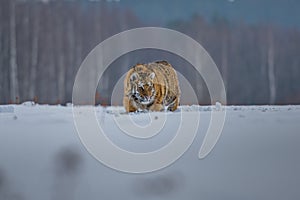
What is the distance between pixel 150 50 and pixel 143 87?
13543mm

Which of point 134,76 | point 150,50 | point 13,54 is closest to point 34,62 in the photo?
point 13,54

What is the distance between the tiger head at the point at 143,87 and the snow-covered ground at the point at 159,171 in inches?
97.2

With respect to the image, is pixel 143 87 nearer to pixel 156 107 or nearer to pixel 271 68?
pixel 156 107

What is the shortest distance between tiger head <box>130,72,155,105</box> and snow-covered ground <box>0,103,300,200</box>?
2.47 metres

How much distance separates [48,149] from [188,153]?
0.81 m

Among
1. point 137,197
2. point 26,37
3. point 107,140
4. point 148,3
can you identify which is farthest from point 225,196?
point 148,3

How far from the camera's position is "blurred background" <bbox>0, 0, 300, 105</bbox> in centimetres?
Result: 1556

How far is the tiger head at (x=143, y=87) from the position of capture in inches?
196

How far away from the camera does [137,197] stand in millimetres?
1748

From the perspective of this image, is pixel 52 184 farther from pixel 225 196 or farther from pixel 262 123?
pixel 262 123

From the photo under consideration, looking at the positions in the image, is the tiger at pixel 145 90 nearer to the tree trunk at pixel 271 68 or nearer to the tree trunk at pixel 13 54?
the tree trunk at pixel 13 54

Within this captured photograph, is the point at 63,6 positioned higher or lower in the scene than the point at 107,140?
higher

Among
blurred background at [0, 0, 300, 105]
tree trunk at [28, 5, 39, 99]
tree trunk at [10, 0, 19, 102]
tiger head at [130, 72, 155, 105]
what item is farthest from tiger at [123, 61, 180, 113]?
tree trunk at [28, 5, 39, 99]

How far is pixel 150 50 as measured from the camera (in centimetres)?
1833
